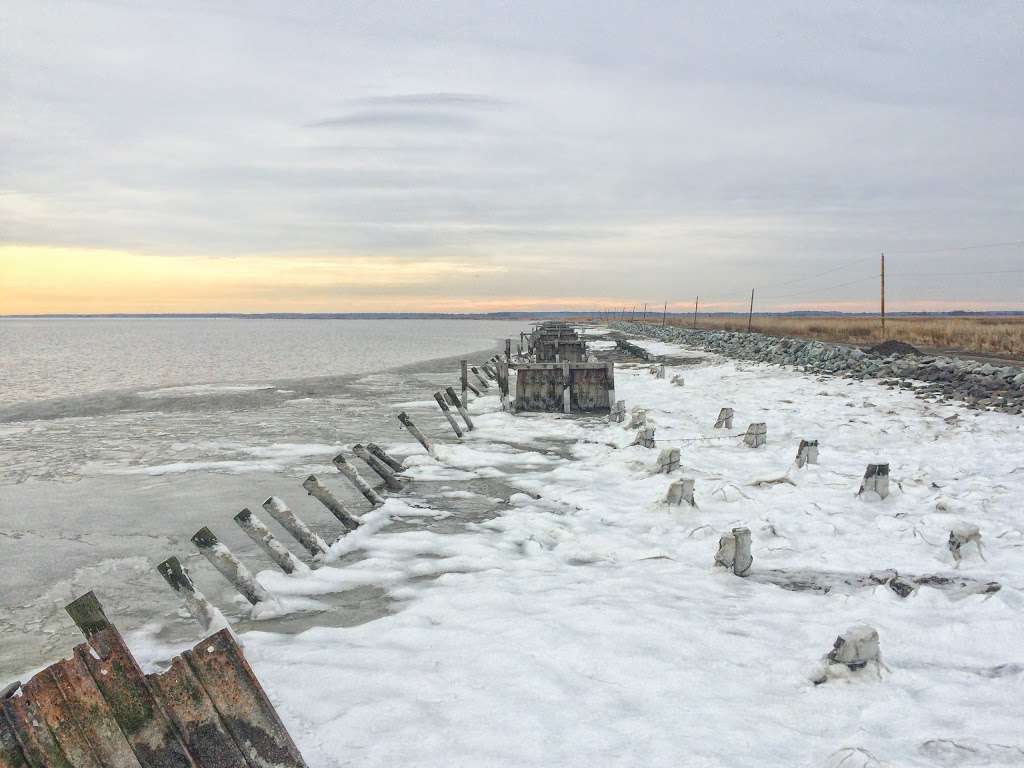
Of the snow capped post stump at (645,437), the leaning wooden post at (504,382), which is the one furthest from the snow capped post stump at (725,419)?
the leaning wooden post at (504,382)

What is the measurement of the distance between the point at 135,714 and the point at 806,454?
10.0m

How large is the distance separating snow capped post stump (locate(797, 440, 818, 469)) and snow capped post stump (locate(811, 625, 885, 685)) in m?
6.40

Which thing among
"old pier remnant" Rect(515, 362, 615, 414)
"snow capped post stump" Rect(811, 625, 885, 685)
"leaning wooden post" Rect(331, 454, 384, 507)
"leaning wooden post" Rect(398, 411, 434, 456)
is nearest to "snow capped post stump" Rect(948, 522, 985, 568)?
"snow capped post stump" Rect(811, 625, 885, 685)

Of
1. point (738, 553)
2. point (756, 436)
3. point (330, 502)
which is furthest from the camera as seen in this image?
point (756, 436)

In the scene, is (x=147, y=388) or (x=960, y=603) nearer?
(x=960, y=603)

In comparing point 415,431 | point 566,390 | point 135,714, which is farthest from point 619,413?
point 135,714

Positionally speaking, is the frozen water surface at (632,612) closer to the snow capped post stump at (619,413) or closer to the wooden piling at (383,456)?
the wooden piling at (383,456)

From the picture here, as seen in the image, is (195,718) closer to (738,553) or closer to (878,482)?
(738,553)

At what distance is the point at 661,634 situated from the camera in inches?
227

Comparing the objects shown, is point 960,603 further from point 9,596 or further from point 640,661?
point 9,596

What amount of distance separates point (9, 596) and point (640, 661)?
6.97 metres

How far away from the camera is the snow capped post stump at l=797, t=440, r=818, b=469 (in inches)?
436

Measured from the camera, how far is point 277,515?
805 centimetres

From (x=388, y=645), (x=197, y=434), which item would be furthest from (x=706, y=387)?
(x=388, y=645)
